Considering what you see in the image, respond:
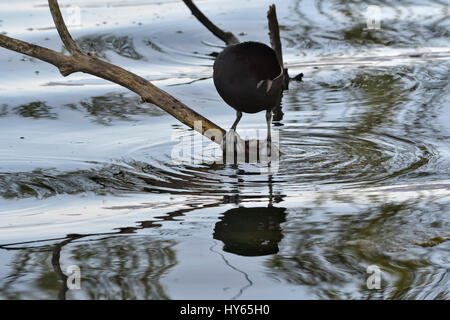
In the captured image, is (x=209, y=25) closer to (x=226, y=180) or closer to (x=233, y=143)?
(x=233, y=143)

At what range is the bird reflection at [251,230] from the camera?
300 centimetres

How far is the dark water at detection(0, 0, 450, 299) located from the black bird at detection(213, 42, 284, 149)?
342 mm

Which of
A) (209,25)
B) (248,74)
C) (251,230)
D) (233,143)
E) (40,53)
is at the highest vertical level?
(209,25)

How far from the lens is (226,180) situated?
12.6 ft

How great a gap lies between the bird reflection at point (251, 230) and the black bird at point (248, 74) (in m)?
0.61

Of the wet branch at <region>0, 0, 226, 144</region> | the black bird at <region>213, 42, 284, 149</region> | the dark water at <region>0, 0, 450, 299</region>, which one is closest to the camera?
the dark water at <region>0, 0, 450, 299</region>

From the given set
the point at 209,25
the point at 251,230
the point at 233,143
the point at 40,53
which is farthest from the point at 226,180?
the point at 209,25

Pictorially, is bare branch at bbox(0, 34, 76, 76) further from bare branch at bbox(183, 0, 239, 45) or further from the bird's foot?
bare branch at bbox(183, 0, 239, 45)

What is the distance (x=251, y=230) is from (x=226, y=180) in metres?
0.68

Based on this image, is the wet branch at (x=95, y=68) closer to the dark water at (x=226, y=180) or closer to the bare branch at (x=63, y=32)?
the bare branch at (x=63, y=32)

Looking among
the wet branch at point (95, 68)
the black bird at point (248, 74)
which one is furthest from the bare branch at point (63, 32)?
the black bird at point (248, 74)

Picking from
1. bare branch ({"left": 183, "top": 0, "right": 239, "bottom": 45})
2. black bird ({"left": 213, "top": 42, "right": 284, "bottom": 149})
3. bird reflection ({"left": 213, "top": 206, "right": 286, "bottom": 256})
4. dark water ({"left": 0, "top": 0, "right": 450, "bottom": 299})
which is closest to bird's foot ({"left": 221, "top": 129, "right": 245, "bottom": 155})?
dark water ({"left": 0, "top": 0, "right": 450, "bottom": 299})

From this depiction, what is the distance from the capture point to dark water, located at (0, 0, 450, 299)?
2.78 meters
